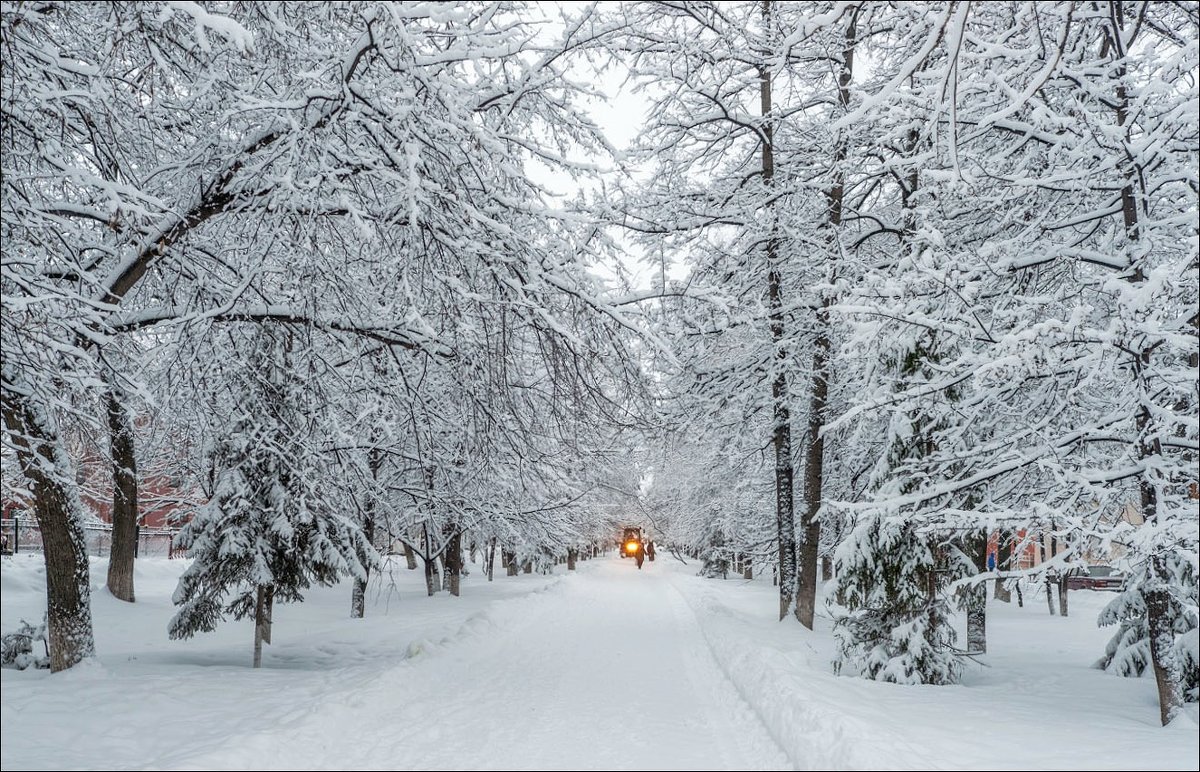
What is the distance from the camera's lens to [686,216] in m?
14.4

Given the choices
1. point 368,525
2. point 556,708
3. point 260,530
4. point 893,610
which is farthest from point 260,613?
point 893,610

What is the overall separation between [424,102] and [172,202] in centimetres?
348

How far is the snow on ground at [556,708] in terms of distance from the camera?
5422 mm

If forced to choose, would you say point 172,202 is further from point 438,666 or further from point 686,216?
point 686,216

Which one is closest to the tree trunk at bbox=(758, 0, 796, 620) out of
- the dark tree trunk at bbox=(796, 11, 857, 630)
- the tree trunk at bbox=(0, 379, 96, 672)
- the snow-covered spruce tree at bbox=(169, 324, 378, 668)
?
the dark tree trunk at bbox=(796, 11, 857, 630)

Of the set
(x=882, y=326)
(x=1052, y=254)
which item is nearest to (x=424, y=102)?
(x=882, y=326)

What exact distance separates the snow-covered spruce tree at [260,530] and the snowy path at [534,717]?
1.99 metres

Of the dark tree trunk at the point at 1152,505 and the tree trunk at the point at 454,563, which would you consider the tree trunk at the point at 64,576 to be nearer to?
the dark tree trunk at the point at 1152,505

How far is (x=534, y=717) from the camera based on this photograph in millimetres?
7117

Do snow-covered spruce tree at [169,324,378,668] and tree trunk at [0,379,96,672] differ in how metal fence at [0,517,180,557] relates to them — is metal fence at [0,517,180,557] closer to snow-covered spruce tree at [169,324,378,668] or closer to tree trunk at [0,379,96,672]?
snow-covered spruce tree at [169,324,378,668]

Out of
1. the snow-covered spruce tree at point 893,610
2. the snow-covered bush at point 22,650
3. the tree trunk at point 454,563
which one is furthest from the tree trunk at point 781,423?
the snow-covered bush at point 22,650

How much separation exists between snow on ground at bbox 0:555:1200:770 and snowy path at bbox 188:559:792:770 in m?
0.03

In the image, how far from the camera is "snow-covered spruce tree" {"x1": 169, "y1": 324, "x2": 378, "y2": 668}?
30.7 ft

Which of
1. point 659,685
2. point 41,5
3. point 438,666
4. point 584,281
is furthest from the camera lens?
point 438,666
